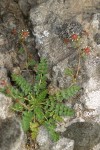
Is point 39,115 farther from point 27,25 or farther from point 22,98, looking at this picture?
point 27,25

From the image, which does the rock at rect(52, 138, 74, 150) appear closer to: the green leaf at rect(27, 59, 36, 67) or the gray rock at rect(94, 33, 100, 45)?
the green leaf at rect(27, 59, 36, 67)

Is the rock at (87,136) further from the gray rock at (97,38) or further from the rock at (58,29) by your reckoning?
the gray rock at (97,38)

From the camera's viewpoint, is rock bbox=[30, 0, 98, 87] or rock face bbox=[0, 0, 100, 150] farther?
rock bbox=[30, 0, 98, 87]

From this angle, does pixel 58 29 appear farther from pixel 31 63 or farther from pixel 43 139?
pixel 43 139

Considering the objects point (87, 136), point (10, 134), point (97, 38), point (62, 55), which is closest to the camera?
point (10, 134)

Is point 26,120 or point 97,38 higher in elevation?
point 97,38

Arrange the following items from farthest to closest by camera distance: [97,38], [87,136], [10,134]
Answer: [97,38] → [87,136] → [10,134]

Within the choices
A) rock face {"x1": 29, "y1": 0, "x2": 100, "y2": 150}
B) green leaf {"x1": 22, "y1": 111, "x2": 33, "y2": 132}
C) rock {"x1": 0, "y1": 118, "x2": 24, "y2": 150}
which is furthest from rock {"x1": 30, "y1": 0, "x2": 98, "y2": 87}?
rock {"x1": 0, "y1": 118, "x2": 24, "y2": 150}

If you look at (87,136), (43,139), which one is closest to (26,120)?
(43,139)

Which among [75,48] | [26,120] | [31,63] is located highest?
[75,48]

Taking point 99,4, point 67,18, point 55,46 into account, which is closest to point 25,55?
point 55,46

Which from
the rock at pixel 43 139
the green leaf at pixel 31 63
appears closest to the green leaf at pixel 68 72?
the green leaf at pixel 31 63

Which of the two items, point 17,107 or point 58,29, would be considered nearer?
point 17,107
